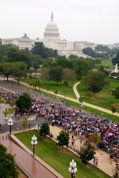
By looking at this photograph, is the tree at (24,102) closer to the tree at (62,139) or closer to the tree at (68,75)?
the tree at (62,139)

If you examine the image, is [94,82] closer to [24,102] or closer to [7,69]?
[7,69]

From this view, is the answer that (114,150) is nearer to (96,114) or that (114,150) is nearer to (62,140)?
(62,140)

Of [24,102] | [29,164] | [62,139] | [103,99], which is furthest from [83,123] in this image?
[103,99]

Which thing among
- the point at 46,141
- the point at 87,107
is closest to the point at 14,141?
the point at 46,141

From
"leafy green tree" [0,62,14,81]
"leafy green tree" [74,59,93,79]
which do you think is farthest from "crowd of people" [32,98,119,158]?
"leafy green tree" [74,59,93,79]

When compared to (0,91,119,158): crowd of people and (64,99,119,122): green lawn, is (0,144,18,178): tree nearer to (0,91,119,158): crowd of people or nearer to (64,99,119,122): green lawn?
(0,91,119,158): crowd of people

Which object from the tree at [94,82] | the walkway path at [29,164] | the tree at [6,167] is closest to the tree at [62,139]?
the walkway path at [29,164]

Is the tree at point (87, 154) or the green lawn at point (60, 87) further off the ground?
the tree at point (87, 154)
